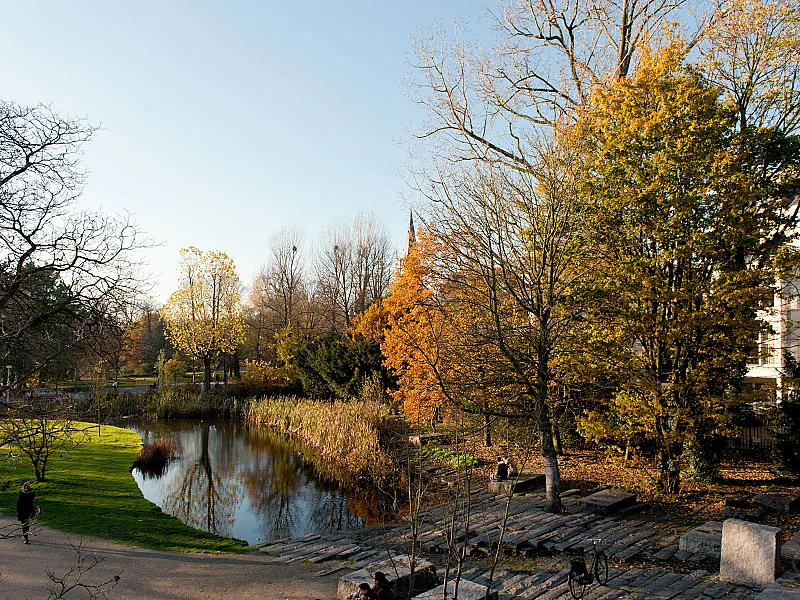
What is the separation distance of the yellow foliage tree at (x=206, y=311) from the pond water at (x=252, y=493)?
10.4 m

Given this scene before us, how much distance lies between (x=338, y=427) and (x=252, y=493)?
13.7 ft

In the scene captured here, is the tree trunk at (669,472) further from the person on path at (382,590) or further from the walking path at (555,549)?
the person on path at (382,590)

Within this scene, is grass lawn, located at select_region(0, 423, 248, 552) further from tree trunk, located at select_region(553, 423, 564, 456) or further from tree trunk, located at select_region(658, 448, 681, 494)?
tree trunk, located at select_region(553, 423, 564, 456)

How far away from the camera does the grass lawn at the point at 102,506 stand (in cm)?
1014

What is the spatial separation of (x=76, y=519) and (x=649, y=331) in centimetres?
Answer: 1174

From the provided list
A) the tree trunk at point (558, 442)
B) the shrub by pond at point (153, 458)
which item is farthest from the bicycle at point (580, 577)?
the shrub by pond at point (153, 458)

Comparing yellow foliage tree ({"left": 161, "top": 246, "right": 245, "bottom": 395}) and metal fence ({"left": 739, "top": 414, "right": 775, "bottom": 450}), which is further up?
yellow foliage tree ({"left": 161, "top": 246, "right": 245, "bottom": 395})

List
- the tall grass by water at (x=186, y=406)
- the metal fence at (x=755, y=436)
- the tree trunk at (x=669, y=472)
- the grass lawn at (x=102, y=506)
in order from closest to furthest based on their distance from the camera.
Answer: the grass lawn at (x=102, y=506), the tree trunk at (x=669, y=472), the metal fence at (x=755, y=436), the tall grass by water at (x=186, y=406)

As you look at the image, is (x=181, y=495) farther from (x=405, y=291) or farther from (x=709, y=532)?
(x=709, y=532)

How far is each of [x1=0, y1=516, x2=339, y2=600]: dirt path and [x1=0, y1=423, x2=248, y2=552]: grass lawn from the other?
21.9 inches

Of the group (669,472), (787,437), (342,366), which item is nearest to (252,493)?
(669,472)

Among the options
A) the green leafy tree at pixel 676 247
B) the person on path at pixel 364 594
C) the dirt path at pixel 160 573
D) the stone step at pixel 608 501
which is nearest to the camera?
the person on path at pixel 364 594

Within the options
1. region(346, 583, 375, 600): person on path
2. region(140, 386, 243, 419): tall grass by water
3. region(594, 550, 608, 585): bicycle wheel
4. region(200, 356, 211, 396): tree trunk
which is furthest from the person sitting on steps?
region(200, 356, 211, 396): tree trunk

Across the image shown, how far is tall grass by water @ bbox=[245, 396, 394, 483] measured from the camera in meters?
15.9
